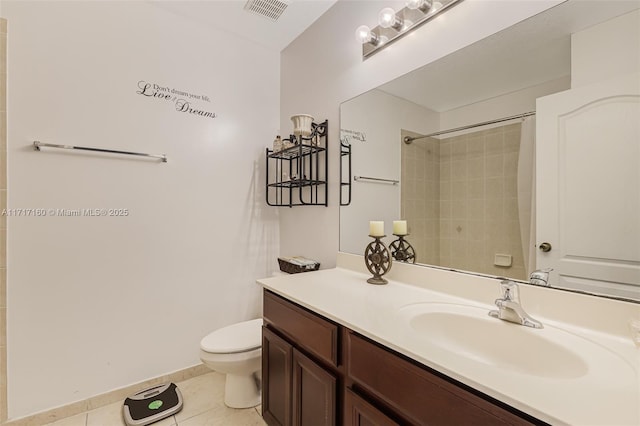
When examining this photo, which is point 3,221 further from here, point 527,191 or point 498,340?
point 527,191

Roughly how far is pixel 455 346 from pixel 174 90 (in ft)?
7.12

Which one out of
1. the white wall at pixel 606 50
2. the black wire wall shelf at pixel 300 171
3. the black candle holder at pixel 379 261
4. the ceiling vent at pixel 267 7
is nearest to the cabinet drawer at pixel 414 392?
the black candle holder at pixel 379 261

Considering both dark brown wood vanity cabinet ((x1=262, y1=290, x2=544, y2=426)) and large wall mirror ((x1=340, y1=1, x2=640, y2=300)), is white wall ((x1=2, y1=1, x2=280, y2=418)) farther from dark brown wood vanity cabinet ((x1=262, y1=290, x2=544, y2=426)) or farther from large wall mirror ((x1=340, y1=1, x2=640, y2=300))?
large wall mirror ((x1=340, y1=1, x2=640, y2=300))

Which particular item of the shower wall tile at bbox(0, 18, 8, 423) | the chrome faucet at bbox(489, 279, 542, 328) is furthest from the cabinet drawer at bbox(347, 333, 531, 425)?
the shower wall tile at bbox(0, 18, 8, 423)

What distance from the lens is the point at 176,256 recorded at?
1.93 metres

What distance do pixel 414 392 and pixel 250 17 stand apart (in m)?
2.32

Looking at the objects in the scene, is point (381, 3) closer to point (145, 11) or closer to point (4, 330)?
point (145, 11)

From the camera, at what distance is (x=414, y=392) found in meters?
0.70

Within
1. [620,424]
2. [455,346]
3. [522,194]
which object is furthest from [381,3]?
[620,424]

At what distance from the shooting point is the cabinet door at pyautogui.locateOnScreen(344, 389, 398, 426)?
78 centimetres

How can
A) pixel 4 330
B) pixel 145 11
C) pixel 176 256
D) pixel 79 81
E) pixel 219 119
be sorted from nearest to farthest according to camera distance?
pixel 4 330 → pixel 79 81 → pixel 145 11 → pixel 176 256 → pixel 219 119

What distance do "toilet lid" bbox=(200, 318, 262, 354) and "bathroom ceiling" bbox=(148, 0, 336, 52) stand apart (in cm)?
210

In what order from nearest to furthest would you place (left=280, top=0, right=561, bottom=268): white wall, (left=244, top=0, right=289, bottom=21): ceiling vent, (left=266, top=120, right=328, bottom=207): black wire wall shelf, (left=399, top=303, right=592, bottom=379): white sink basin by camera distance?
(left=399, top=303, right=592, bottom=379): white sink basin
(left=280, top=0, right=561, bottom=268): white wall
(left=244, top=0, right=289, bottom=21): ceiling vent
(left=266, top=120, right=328, bottom=207): black wire wall shelf

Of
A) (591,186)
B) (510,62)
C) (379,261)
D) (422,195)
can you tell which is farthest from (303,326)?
(510,62)
